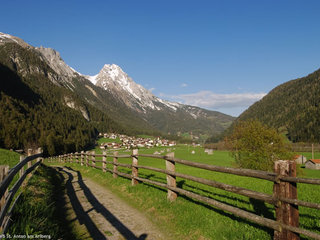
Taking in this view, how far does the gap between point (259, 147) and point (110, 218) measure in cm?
3124

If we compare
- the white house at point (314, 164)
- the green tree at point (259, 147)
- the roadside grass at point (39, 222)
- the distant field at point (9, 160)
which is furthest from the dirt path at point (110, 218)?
the white house at point (314, 164)

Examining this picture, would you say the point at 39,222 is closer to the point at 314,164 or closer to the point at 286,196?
the point at 286,196

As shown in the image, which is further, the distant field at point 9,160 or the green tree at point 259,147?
the green tree at point 259,147

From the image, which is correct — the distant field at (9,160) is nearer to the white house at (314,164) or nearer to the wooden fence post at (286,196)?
the wooden fence post at (286,196)

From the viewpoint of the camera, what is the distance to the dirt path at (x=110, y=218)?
5.97m

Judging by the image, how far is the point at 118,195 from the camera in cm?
1042

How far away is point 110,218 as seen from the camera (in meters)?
7.20

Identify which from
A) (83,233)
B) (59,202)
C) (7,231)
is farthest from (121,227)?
(59,202)

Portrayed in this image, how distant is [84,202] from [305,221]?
24.0 feet

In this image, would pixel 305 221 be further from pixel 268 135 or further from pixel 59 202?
pixel 268 135

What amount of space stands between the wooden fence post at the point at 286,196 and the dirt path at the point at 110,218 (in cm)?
279

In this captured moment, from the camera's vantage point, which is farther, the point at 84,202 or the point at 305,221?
the point at 84,202

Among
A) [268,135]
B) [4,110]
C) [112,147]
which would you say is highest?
[4,110]

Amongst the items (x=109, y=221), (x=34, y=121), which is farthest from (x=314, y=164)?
(x=34, y=121)
